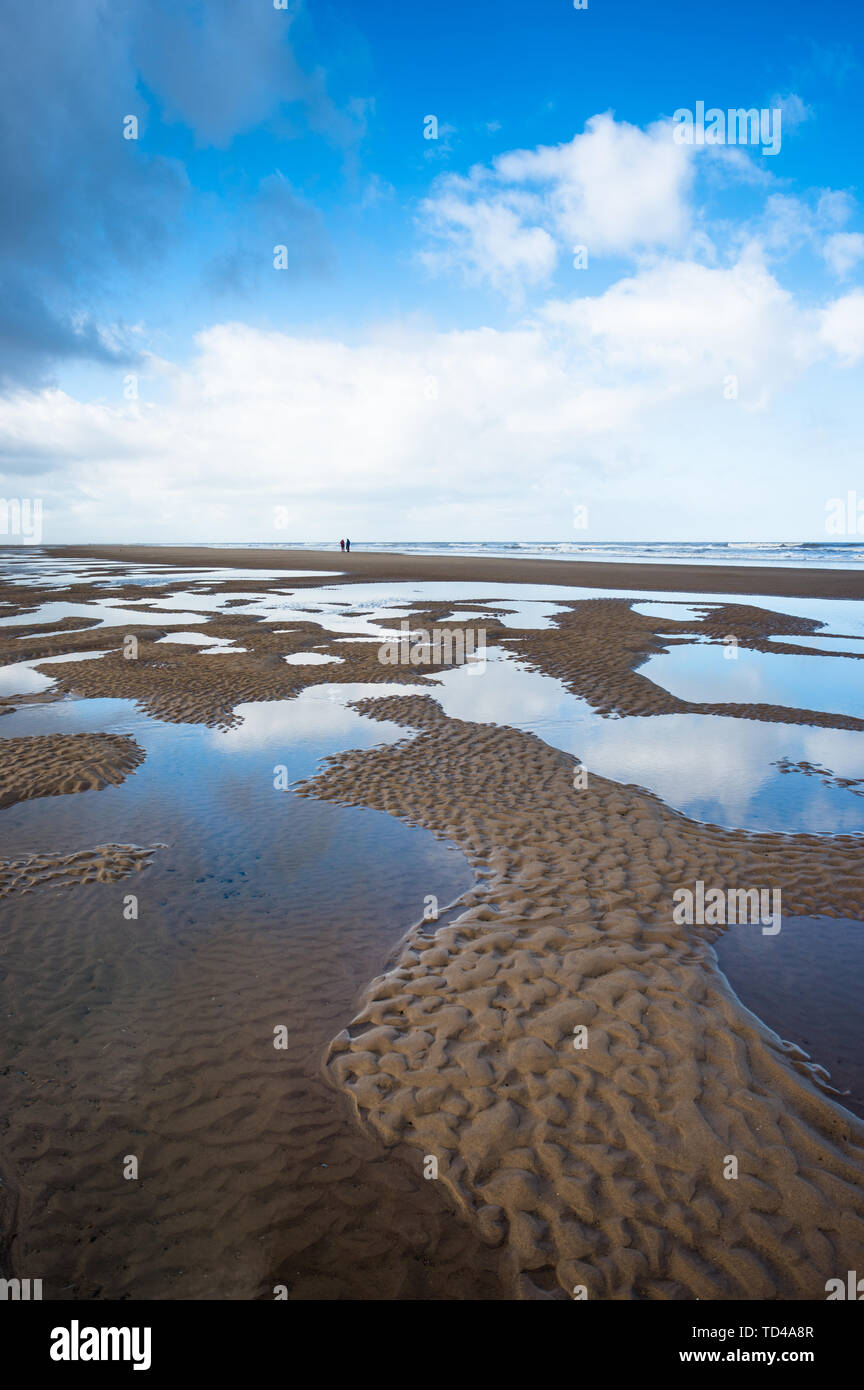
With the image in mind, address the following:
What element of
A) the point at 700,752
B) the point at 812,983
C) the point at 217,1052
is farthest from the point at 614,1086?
Result: the point at 700,752

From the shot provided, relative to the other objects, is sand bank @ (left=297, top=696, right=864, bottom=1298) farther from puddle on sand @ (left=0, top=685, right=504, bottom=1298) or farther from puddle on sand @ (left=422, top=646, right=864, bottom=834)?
puddle on sand @ (left=422, top=646, right=864, bottom=834)

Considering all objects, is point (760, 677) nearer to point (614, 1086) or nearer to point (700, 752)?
point (700, 752)

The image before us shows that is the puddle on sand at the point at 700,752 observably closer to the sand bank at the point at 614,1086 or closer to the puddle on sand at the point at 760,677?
the sand bank at the point at 614,1086

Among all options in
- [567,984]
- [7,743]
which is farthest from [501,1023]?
[7,743]

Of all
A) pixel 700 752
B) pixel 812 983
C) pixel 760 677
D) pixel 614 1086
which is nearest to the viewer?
pixel 614 1086

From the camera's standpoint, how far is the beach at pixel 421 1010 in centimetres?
459

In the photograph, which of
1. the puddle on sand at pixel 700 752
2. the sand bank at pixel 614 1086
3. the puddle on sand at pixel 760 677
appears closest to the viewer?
the sand bank at pixel 614 1086

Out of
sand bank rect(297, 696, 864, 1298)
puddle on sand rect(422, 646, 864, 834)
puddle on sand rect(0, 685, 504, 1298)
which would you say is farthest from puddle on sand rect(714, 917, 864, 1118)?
puddle on sand rect(0, 685, 504, 1298)

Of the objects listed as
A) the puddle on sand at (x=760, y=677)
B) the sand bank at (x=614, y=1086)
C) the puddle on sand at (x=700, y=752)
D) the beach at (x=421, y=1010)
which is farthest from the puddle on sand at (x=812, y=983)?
the puddle on sand at (x=760, y=677)

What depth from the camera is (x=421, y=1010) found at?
6812mm

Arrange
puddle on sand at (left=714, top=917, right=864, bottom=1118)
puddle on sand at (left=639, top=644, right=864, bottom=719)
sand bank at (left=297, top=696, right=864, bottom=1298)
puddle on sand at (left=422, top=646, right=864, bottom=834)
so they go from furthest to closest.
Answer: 1. puddle on sand at (left=639, top=644, right=864, bottom=719)
2. puddle on sand at (left=422, top=646, right=864, bottom=834)
3. puddle on sand at (left=714, top=917, right=864, bottom=1118)
4. sand bank at (left=297, top=696, right=864, bottom=1298)

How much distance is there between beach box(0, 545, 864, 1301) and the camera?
15.1ft

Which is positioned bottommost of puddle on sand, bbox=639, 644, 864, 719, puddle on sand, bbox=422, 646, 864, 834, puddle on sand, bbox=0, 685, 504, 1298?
puddle on sand, bbox=0, 685, 504, 1298
